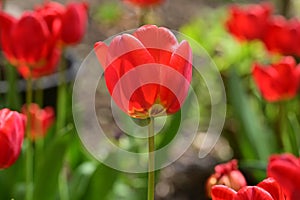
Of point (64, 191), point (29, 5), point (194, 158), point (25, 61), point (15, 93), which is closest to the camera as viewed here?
point (25, 61)

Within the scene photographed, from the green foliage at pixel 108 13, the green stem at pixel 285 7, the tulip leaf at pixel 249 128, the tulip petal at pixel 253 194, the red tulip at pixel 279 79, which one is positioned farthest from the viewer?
the green foliage at pixel 108 13

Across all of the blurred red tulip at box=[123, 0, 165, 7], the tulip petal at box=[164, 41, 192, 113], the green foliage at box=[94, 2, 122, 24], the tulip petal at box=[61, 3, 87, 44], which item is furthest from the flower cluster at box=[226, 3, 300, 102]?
the green foliage at box=[94, 2, 122, 24]

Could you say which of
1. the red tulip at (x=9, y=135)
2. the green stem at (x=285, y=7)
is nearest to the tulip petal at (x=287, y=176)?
the red tulip at (x=9, y=135)

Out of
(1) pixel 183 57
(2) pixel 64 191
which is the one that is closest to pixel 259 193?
(1) pixel 183 57

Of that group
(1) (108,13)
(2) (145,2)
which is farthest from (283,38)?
(1) (108,13)

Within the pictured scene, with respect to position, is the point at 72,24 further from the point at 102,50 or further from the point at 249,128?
the point at 102,50

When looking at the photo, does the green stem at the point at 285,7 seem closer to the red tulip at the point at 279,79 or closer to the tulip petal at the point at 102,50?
the red tulip at the point at 279,79

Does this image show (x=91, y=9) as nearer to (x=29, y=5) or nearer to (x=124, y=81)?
(x=29, y=5)
